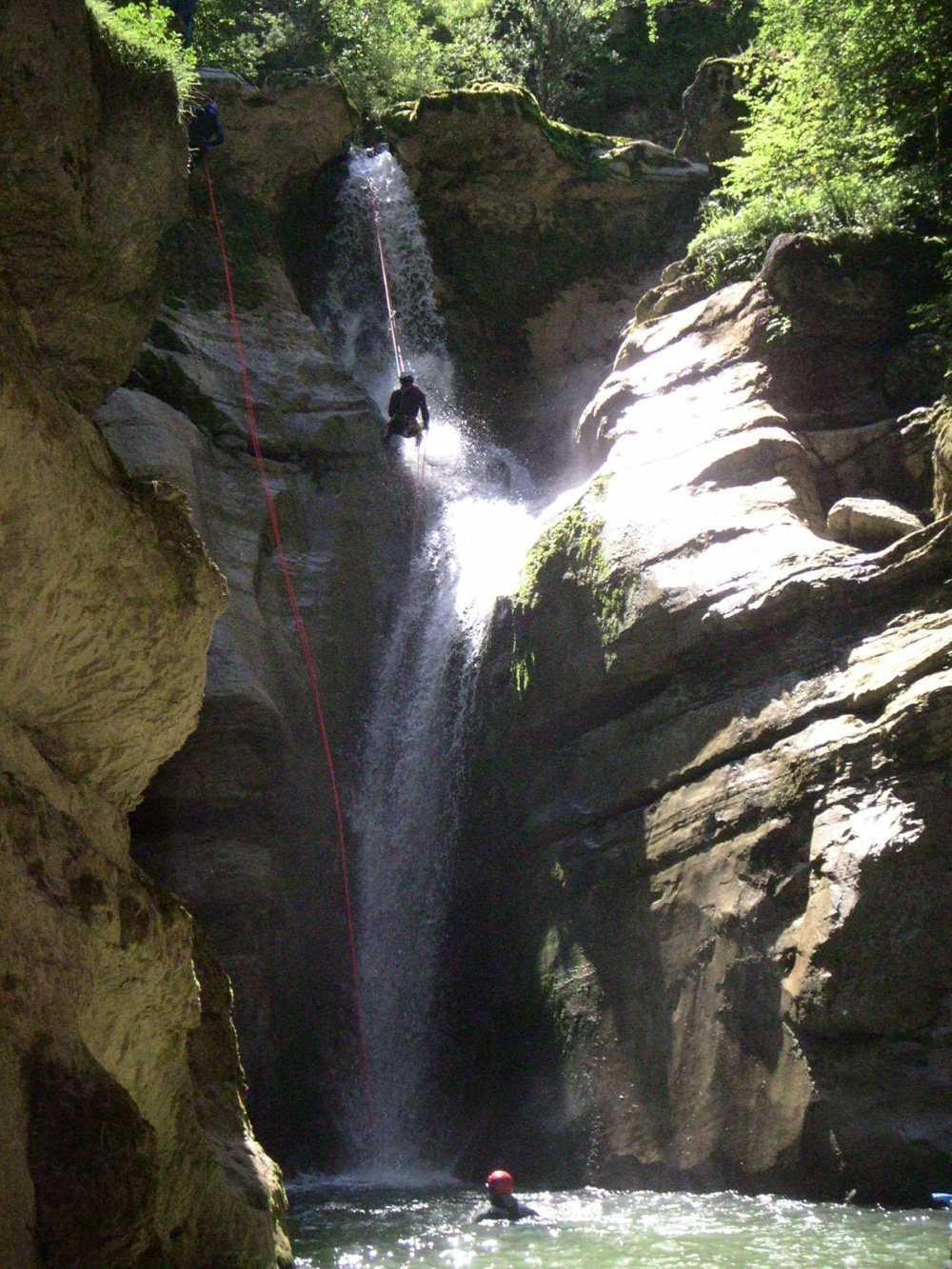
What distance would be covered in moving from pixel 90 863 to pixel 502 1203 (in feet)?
16.5

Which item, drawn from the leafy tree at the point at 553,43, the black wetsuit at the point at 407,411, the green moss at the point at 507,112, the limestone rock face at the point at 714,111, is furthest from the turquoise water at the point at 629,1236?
the leafy tree at the point at 553,43

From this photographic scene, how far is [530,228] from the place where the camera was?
976 inches

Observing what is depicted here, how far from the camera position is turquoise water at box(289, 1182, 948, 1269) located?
8.01 m

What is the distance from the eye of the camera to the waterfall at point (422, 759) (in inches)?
530

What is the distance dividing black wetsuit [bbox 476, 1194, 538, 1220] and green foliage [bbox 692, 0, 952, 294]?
11624 mm

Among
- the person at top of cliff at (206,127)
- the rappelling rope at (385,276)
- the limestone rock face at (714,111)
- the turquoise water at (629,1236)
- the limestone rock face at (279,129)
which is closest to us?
the turquoise water at (629,1236)

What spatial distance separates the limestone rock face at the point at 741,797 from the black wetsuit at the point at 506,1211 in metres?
1.41

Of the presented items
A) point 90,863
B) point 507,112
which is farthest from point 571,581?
point 507,112

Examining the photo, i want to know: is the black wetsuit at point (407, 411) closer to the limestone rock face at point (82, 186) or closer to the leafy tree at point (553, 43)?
the limestone rock face at point (82, 186)

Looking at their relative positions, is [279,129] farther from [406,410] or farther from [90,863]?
[90,863]

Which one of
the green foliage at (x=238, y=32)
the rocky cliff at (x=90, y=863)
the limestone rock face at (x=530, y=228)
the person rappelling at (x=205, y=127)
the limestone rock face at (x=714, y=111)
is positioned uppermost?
the green foliage at (x=238, y=32)

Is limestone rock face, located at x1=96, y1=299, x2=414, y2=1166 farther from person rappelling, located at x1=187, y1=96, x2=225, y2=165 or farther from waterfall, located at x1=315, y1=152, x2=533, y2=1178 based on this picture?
person rappelling, located at x1=187, y1=96, x2=225, y2=165

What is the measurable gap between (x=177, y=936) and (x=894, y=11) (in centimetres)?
1562

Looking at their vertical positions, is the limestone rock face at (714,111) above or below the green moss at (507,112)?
above
